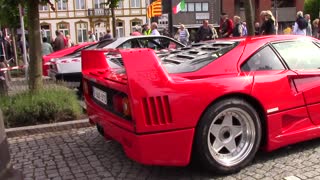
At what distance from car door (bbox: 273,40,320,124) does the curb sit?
10.2 ft

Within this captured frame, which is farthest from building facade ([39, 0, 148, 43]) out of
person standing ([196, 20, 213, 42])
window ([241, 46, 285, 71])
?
window ([241, 46, 285, 71])

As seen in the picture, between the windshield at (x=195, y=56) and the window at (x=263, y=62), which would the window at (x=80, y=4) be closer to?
the windshield at (x=195, y=56)

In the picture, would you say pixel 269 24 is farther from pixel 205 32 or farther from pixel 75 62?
pixel 75 62

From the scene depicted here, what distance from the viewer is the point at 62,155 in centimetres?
495

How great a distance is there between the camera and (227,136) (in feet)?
13.5

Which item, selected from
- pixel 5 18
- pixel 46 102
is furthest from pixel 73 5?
pixel 46 102

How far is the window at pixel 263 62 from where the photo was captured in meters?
4.27

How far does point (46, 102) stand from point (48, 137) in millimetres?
761

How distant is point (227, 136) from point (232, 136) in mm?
54

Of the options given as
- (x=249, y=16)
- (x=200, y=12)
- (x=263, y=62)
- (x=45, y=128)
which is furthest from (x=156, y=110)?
(x=200, y=12)

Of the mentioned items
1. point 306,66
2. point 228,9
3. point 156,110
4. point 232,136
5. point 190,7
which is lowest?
point 232,136

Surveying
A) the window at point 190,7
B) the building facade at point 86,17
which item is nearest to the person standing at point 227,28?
the building facade at point 86,17

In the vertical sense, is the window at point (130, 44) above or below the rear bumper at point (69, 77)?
above

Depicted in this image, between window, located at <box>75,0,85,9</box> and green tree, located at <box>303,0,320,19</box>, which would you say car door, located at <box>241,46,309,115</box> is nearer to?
window, located at <box>75,0,85,9</box>
